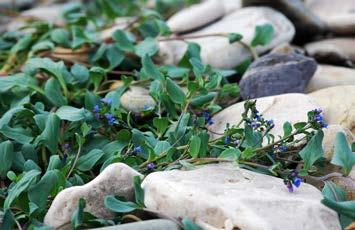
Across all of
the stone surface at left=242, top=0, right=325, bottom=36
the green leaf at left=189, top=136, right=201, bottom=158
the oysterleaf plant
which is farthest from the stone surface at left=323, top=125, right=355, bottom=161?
the stone surface at left=242, top=0, right=325, bottom=36

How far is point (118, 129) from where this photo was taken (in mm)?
1966

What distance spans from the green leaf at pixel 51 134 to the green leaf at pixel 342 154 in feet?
2.40

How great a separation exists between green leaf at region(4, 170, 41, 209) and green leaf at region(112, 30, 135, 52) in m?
0.87

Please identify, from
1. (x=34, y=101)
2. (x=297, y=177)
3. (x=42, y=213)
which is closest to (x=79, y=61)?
(x=34, y=101)

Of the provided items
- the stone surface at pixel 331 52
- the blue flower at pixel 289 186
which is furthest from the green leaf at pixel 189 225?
the stone surface at pixel 331 52

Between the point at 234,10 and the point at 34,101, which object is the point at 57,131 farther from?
the point at 234,10

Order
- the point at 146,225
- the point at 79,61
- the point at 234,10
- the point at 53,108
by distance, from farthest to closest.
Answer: the point at 234,10
the point at 79,61
the point at 53,108
the point at 146,225

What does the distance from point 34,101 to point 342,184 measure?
1.01 metres

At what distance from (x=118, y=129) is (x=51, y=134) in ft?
0.74

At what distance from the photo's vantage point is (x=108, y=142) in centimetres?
191

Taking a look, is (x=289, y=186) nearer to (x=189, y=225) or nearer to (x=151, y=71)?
(x=189, y=225)

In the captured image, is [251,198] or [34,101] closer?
[251,198]

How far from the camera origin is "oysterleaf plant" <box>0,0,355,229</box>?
1.58m

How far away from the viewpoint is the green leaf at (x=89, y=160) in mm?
1770
